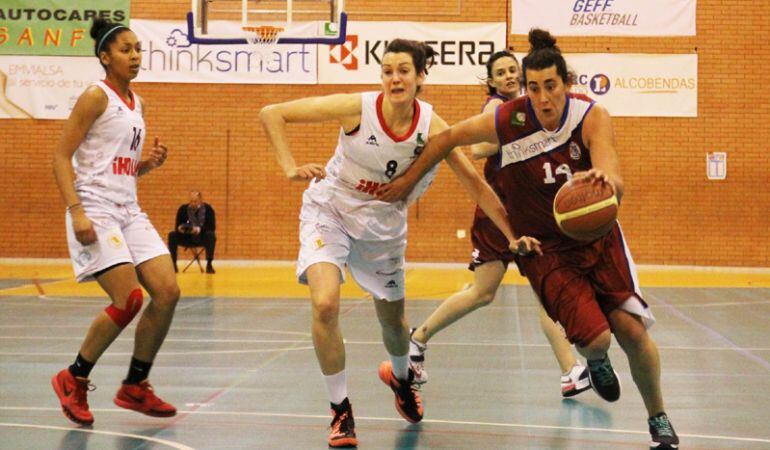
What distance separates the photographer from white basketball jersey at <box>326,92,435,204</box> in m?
5.13

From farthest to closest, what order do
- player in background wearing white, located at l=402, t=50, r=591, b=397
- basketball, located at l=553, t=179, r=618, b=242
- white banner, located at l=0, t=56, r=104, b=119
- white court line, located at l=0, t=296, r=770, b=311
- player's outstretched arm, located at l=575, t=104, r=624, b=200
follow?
white banner, located at l=0, t=56, r=104, b=119 → white court line, located at l=0, t=296, r=770, b=311 → player in background wearing white, located at l=402, t=50, r=591, b=397 → player's outstretched arm, located at l=575, t=104, r=624, b=200 → basketball, located at l=553, t=179, r=618, b=242

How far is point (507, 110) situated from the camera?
4.83 m

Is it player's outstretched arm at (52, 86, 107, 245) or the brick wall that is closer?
player's outstretched arm at (52, 86, 107, 245)

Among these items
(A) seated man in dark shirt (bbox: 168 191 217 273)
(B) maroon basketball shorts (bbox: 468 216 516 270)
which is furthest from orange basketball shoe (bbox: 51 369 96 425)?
(A) seated man in dark shirt (bbox: 168 191 217 273)

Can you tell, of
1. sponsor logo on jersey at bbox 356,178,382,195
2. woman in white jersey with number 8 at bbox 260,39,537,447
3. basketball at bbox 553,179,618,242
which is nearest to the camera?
basketball at bbox 553,179,618,242

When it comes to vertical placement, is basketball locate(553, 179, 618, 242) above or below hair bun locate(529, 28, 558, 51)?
below

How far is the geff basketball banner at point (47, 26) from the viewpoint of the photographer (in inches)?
748

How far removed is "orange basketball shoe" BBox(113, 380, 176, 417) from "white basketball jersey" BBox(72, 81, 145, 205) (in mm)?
946

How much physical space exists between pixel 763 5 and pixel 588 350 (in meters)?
15.8

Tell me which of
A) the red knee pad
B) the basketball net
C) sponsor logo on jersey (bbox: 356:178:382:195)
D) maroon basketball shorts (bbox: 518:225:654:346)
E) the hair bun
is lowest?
the red knee pad

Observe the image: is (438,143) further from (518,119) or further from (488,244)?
(488,244)

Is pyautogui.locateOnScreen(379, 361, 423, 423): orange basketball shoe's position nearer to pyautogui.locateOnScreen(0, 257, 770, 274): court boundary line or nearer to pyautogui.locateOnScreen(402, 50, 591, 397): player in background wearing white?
pyautogui.locateOnScreen(402, 50, 591, 397): player in background wearing white

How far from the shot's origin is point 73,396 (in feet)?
17.3

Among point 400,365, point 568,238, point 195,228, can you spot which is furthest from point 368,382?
point 195,228
